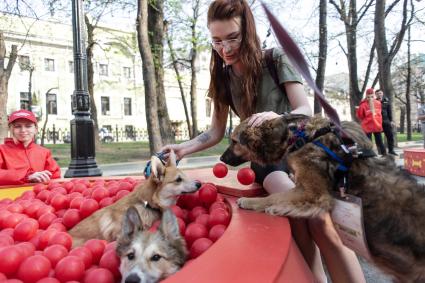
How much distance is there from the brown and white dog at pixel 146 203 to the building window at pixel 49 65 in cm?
4662

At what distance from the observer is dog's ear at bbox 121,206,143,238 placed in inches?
101

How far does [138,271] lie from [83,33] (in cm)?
604

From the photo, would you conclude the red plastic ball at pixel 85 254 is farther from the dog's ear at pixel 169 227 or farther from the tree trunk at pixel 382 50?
the tree trunk at pixel 382 50

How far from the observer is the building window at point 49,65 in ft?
150

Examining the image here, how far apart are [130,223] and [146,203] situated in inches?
40.6

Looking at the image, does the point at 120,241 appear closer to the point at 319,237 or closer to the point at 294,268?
the point at 294,268

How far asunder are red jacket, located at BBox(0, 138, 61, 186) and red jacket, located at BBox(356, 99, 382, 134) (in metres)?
11.5

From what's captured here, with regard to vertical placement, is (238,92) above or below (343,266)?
above

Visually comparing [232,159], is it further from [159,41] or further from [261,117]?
[159,41]

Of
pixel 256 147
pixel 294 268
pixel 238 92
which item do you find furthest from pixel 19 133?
pixel 294 268

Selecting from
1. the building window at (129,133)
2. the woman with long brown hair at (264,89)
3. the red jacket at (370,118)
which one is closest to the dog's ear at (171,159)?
the woman with long brown hair at (264,89)

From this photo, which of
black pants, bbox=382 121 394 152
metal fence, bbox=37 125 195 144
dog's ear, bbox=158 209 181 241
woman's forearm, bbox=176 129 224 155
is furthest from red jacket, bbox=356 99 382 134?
metal fence, bbox=37 125 195 144

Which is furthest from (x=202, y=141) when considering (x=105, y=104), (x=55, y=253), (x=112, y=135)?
(x=105, y=104)

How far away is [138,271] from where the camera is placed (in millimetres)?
2223
